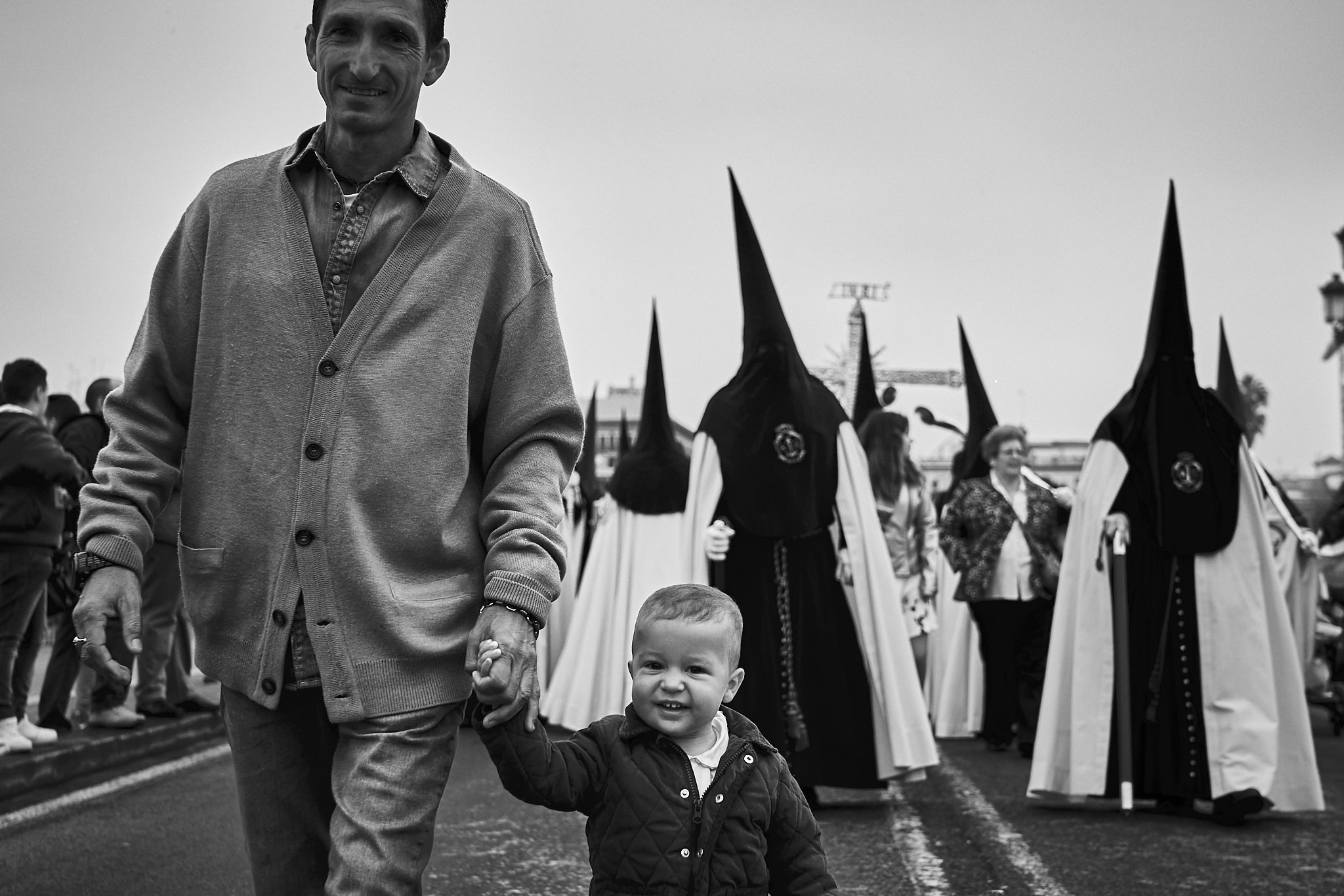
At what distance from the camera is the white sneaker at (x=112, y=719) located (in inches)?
344

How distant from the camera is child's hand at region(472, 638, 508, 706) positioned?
2373 mm

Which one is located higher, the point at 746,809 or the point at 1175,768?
the point at 746,809

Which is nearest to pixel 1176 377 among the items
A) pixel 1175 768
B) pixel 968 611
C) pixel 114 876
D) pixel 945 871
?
pixel 1175 768

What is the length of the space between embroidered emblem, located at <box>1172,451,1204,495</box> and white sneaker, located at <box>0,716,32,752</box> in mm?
5850

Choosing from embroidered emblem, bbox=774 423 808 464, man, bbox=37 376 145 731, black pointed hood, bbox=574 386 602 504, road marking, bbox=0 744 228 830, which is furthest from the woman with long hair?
man, bbox=37 376 145 731

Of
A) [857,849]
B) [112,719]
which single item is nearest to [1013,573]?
[857,849]

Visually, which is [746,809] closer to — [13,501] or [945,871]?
[945,871]

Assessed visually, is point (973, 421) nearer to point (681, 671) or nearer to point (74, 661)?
point (74, 661)

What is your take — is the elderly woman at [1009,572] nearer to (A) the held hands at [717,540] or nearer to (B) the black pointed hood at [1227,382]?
(B) the black pointed hood at [1227,382]

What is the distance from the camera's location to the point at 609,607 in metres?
11.3

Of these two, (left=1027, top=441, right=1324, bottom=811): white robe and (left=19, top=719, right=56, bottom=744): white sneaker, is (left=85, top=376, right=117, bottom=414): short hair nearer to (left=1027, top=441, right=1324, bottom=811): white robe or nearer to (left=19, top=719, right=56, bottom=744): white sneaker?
(left=19, top=719, right=56, bottom=744): white sneaker

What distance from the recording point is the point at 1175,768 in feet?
24.7

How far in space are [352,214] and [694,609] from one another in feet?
3.24

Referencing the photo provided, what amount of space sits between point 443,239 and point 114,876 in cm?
371
